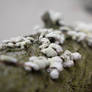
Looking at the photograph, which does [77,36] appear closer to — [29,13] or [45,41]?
[45,41]

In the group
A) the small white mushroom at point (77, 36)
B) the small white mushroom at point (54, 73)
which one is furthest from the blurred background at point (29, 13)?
the small white mushroom at point (54, 73)

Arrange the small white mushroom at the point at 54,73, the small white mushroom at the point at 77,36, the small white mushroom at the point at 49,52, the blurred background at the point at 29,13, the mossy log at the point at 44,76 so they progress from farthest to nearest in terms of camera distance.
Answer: the blurred background at the point at 29,13, the small white mushroom at the point at 77,36, the small white mushroom at the point at 49,52, the small white mushroom at the point at 54,73, the mossy log at the point at 44,76

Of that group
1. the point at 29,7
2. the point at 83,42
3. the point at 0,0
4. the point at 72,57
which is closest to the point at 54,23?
the point at 83,42

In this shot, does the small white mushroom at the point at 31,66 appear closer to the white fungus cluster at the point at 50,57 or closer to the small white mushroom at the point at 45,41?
the white fungus cluster at the point at 50,57

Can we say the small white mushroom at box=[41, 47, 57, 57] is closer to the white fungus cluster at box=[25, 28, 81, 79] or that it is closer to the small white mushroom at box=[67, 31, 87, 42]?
the white fungus cluster at box=[25, 28, 81, 79]

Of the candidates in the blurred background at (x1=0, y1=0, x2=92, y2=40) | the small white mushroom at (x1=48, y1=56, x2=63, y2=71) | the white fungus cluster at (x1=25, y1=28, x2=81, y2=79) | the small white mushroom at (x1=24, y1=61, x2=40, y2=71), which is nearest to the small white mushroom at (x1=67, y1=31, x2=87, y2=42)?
the white fungus cluster at (x1=25, y1=28, x2=81, y2=79)

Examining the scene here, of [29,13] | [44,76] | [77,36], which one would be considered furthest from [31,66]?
[29,13]
